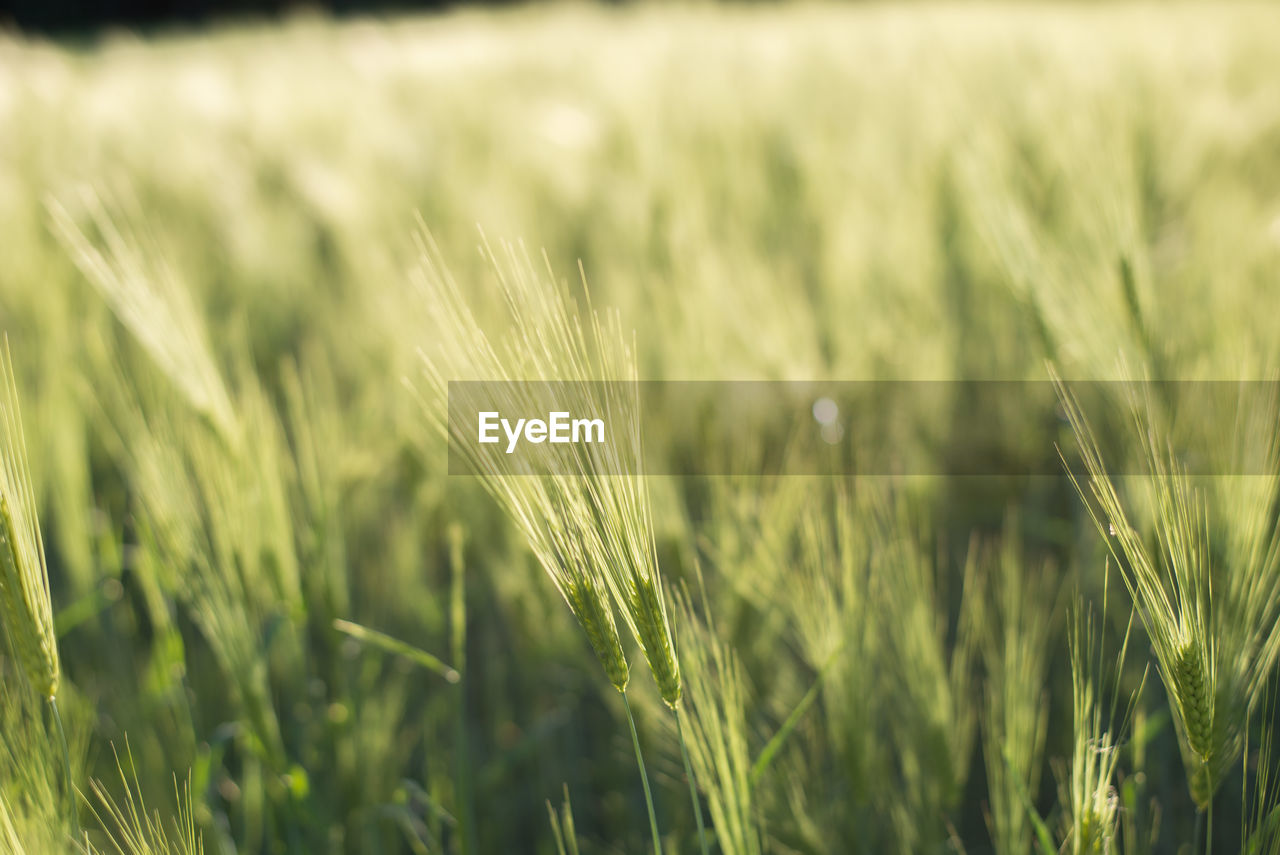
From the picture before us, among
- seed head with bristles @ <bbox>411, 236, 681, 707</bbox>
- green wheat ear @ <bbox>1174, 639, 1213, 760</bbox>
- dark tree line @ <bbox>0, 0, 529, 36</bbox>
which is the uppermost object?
dark tree line @ <bbox>0, 0, 529, 36</bbox>

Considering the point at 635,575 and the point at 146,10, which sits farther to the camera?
the point at 146,10

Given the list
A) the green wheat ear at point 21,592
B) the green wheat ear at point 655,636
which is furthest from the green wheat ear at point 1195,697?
the green wheat ear at point 21,592

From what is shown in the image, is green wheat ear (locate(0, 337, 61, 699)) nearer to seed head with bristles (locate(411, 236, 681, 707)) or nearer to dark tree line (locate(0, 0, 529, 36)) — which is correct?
seed head with bristles (locate(411, 236, 681, 707))

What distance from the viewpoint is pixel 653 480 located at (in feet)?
1.88

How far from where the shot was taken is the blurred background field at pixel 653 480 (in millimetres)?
498

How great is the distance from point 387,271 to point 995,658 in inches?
30.1

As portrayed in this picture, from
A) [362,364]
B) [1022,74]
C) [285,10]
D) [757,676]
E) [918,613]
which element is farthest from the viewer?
[285,10]

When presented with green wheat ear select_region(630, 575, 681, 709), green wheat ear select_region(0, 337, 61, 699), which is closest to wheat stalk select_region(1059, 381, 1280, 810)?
green wheat ear select_region(630, 575, 681, 709)

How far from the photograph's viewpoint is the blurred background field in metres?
0.50

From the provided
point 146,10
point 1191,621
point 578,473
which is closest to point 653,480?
point 578,473

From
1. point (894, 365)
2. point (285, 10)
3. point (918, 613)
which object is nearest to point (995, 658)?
point (918, 613)

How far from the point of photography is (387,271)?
962mm

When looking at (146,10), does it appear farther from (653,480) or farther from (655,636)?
(655,636)

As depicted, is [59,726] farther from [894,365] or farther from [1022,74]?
[1022,74]
